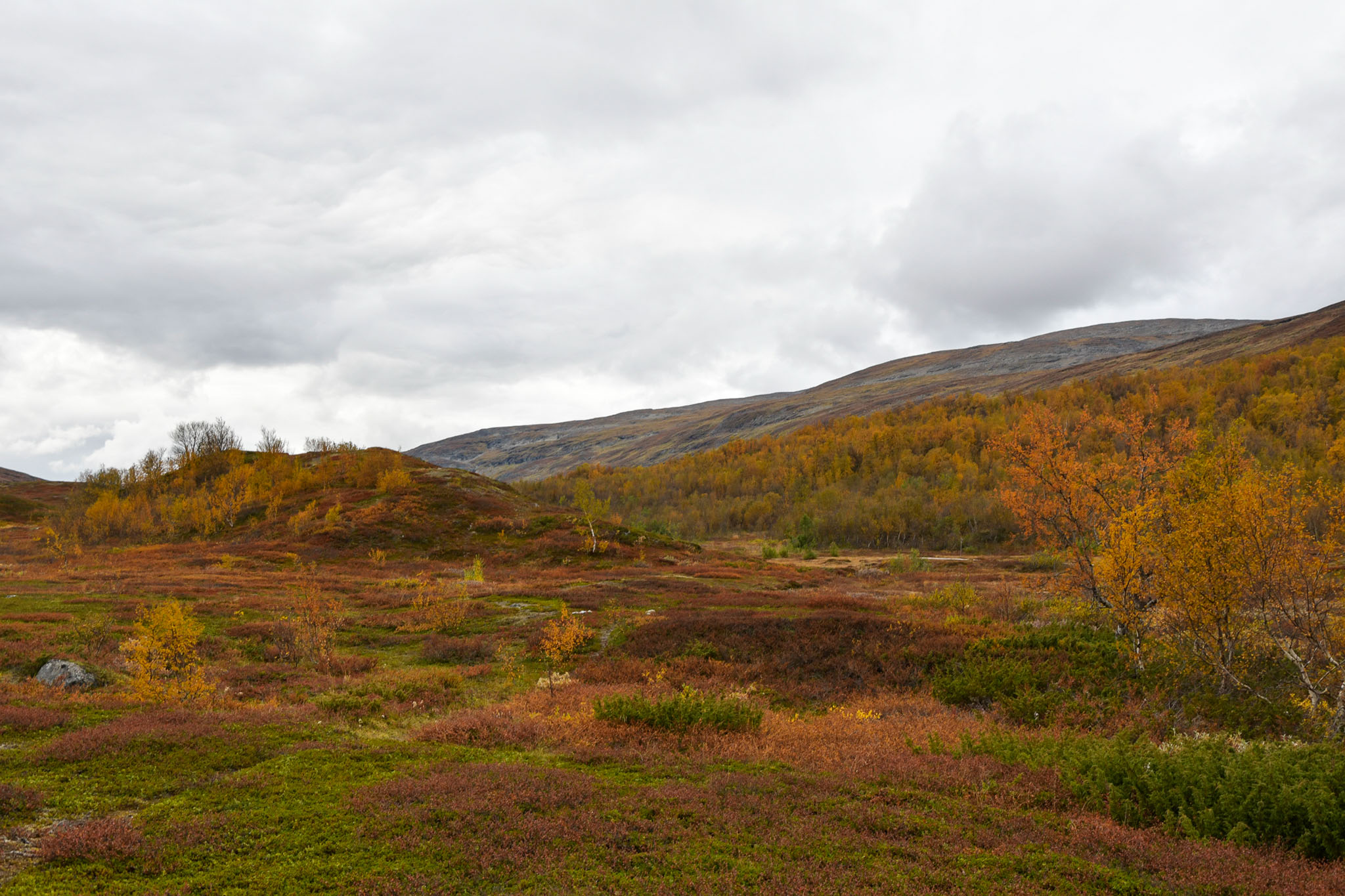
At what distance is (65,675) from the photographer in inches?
661

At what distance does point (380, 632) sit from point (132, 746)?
18104mm

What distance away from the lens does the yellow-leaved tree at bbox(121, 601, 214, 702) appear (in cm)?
1423

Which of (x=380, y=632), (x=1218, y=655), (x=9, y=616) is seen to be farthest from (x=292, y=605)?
(x=1218, y=655)

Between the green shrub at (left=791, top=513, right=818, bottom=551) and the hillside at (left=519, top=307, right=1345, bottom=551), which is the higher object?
the hillside at (left=519, top=307, right=1345, bottom=551)

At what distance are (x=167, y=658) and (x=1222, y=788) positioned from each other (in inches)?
801

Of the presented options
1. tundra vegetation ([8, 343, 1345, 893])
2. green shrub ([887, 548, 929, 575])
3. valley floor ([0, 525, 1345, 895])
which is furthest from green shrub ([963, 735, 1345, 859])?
green shrub ([887, 548, 929, 575])

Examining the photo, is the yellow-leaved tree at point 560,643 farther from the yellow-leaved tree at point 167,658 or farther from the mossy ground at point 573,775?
the yellow-leaved tree at point 167,658

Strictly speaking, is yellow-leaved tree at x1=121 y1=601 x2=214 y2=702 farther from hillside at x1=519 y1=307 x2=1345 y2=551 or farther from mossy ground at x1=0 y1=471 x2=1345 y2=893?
hillside at x1=519 y1=307 x2=1345 y2=551

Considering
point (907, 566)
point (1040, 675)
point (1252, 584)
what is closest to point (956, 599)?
point (1040, 675)

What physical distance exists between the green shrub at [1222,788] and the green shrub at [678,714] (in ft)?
17.5

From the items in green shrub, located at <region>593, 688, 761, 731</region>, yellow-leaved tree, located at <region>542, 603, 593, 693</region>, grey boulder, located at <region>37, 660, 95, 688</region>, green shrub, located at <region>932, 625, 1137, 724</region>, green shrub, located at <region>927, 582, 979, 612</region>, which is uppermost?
grey boulder, located at <region>37, 660, 95, 688</region>

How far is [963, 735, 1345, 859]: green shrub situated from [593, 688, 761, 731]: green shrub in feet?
17.5

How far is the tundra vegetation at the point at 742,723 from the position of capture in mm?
7043

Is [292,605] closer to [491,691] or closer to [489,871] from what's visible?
[491,691]
